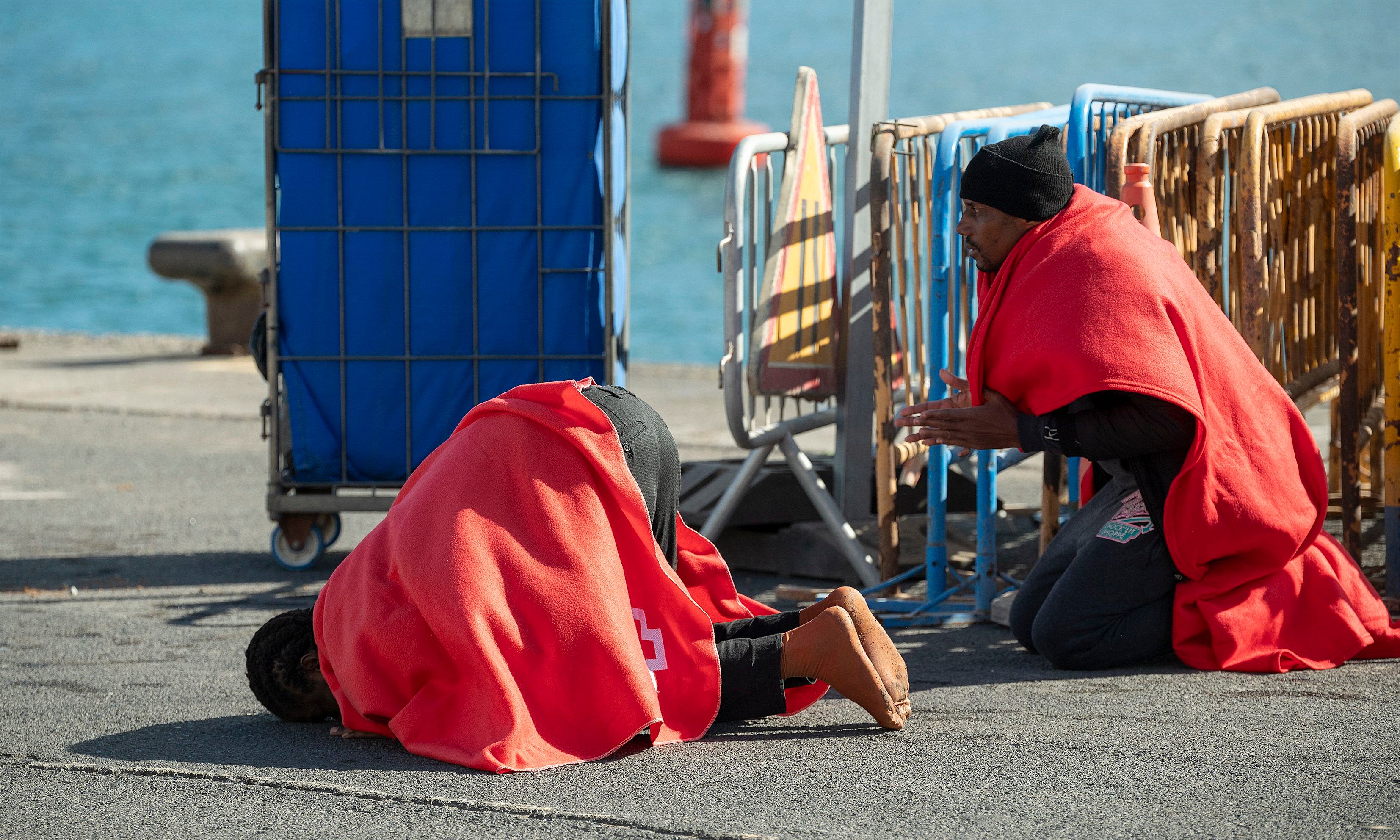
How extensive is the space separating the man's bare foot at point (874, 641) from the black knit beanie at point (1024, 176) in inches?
45.7

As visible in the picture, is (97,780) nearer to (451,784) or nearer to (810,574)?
(451,784)

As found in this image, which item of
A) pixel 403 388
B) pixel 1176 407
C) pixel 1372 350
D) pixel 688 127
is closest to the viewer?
pixel 1176 407

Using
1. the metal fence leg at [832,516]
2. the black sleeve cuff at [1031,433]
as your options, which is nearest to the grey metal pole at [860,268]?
the metal fence leg at [832,516]

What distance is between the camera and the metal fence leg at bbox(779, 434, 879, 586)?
18.6 feet

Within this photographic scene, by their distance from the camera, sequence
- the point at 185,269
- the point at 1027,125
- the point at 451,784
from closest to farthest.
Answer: the point at 451,784 < the point at 1027,125 < the point at 185,269

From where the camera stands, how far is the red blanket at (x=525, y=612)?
3.75m

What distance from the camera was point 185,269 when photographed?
1198 centimetres

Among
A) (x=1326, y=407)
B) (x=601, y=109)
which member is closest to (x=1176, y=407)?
(x=601, y=109)

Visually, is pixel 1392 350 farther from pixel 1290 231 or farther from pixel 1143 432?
pixel 1143 432

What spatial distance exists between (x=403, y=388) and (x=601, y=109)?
50.3 inches

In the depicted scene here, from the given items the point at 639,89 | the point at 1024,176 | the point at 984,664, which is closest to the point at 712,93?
the point at 639,89

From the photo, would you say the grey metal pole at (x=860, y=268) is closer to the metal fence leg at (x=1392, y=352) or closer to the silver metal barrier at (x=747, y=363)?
the silver metal barrier at (x=747, y=363)

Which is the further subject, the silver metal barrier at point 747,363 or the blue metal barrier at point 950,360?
the silver metal barrier at point 747,363

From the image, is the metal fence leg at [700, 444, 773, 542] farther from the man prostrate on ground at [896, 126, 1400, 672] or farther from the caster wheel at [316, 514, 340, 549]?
the caster wheel at [316, 514, 340, 549]
